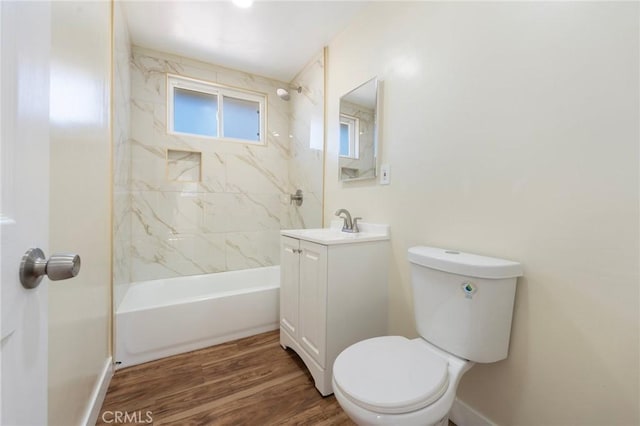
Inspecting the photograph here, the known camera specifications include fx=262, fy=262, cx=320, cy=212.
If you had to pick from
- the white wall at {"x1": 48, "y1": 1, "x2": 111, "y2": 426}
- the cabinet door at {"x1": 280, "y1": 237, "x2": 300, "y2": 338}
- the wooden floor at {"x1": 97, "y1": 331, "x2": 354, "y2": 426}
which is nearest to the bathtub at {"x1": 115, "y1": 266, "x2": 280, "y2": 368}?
the wooden floor at {"x1": 97, "y1": 331, "x2": 354, "y2": 426}

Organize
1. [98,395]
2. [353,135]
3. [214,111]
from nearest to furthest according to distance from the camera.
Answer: [98,395]
[353,135]
[214,111]

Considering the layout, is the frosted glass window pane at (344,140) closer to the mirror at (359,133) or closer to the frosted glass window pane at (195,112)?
the mirror at (359,133)

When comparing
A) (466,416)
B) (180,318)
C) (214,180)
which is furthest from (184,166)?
(466,416)

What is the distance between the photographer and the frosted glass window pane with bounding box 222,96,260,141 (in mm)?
2762

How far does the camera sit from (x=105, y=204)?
4.67ft

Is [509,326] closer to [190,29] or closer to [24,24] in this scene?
[24,24]

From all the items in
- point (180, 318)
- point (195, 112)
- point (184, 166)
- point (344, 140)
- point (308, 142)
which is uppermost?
point (195, 112)

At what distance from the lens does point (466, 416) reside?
1.22 m

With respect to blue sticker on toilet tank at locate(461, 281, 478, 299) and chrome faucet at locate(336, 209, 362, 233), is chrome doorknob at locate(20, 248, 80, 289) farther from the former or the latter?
chrome faucet at locate(336, 209, 362, 233)

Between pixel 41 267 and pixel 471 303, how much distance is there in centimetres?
122

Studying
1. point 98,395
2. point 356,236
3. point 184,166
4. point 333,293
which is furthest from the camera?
point 184,166

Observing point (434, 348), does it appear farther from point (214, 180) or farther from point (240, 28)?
point (240, 28)

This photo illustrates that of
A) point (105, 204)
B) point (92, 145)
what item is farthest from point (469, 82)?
point (105, 204)

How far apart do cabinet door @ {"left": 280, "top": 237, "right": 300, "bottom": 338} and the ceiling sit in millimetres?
1602
